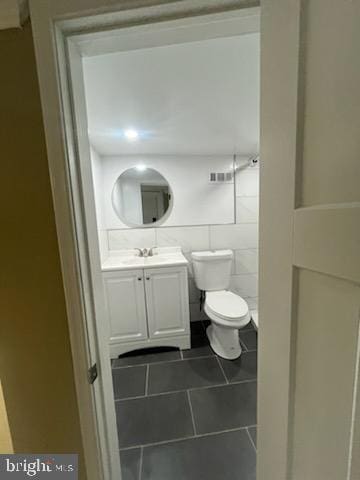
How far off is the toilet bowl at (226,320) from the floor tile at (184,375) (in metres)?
0.15

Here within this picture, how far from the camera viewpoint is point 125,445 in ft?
3.84

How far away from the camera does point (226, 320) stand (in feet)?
5.42

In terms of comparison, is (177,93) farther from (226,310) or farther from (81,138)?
(226,310)

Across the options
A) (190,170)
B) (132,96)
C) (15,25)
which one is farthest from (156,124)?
(15,25)

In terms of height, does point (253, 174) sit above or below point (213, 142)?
below

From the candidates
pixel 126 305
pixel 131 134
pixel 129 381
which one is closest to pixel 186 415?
pixel 129 381

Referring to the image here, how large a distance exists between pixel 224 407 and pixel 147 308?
0.94 meters

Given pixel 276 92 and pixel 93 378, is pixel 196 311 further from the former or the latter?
pixel 276 92

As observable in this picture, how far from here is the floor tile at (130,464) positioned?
1.04m

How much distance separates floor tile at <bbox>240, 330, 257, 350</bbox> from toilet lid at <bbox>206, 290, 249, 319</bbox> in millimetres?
468

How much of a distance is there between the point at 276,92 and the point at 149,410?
181 cm

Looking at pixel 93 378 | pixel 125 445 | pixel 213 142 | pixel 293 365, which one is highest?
pixel 213 142

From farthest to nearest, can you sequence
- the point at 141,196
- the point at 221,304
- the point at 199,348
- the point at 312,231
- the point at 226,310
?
1. the point at 141,196
2. the point at 199,348
3. the point at 221,304
4. the point at 226,310
5. the point at 312,231

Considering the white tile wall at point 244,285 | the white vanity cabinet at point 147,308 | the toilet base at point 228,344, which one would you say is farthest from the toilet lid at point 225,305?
the white tile wall at point 244,285
